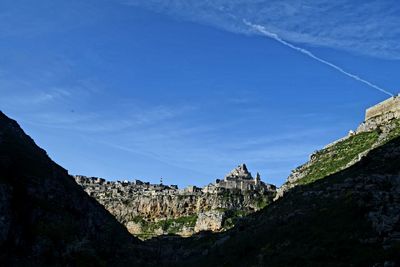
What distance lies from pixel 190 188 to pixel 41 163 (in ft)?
263

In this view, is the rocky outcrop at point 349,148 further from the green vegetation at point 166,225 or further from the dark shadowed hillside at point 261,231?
the green vegetation at point 166,225

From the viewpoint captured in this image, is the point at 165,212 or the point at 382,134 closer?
the point at 382,134

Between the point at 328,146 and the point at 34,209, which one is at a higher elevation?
the point at 328,146

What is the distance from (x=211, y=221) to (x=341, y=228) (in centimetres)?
6843

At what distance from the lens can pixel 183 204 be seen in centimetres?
12581

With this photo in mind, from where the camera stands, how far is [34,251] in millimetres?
38656

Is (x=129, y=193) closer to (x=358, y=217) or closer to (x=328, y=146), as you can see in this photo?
(x=328, y=146)

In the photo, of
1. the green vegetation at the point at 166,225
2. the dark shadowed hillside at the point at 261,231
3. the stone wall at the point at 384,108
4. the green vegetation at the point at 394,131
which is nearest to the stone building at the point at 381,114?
the stone wall at the point at 384,108

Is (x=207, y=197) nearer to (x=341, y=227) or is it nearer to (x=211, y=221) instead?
(x=211, y=221)

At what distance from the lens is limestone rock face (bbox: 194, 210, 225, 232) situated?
99.4 meters

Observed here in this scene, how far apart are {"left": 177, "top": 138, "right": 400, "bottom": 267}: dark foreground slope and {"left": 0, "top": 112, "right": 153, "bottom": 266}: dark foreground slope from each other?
11.6 m

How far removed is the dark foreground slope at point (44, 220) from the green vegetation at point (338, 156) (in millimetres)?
27622

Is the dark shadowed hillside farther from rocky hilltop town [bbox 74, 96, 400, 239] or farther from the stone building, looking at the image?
rocky hilltop town [bbox 74, 96, 400, 239]

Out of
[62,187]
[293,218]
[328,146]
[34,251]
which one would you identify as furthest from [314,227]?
[328,146]
